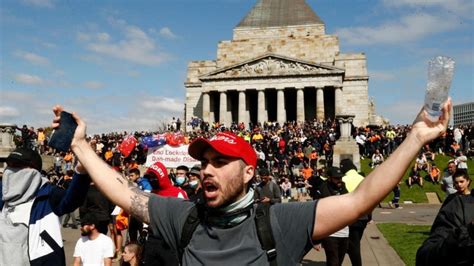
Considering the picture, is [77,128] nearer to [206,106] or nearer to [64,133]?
[64,133]

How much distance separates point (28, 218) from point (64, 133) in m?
1.70

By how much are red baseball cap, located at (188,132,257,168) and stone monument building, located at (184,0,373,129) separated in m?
46.5

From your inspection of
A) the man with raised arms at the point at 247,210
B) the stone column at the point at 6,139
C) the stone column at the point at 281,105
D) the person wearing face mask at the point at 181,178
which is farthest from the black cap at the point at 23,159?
the stone column at the point at 281,105

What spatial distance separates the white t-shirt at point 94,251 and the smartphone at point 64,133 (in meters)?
2.98

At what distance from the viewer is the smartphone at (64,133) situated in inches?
109

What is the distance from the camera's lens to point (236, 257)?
7.20ft

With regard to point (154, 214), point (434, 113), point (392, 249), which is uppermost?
point (434, 113)

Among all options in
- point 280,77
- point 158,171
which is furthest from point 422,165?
point 280,77

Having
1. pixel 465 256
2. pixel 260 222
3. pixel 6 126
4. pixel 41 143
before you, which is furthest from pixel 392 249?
pixel 41 143

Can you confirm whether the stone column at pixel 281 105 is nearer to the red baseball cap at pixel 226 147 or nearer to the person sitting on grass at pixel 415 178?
the person sitting on grass at pixel 415 178

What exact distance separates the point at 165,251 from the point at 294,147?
22209 mm

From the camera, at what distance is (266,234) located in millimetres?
2229

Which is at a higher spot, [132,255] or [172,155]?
[172,155]

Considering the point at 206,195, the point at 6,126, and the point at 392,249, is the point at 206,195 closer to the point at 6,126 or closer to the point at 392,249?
the point at 392,249
